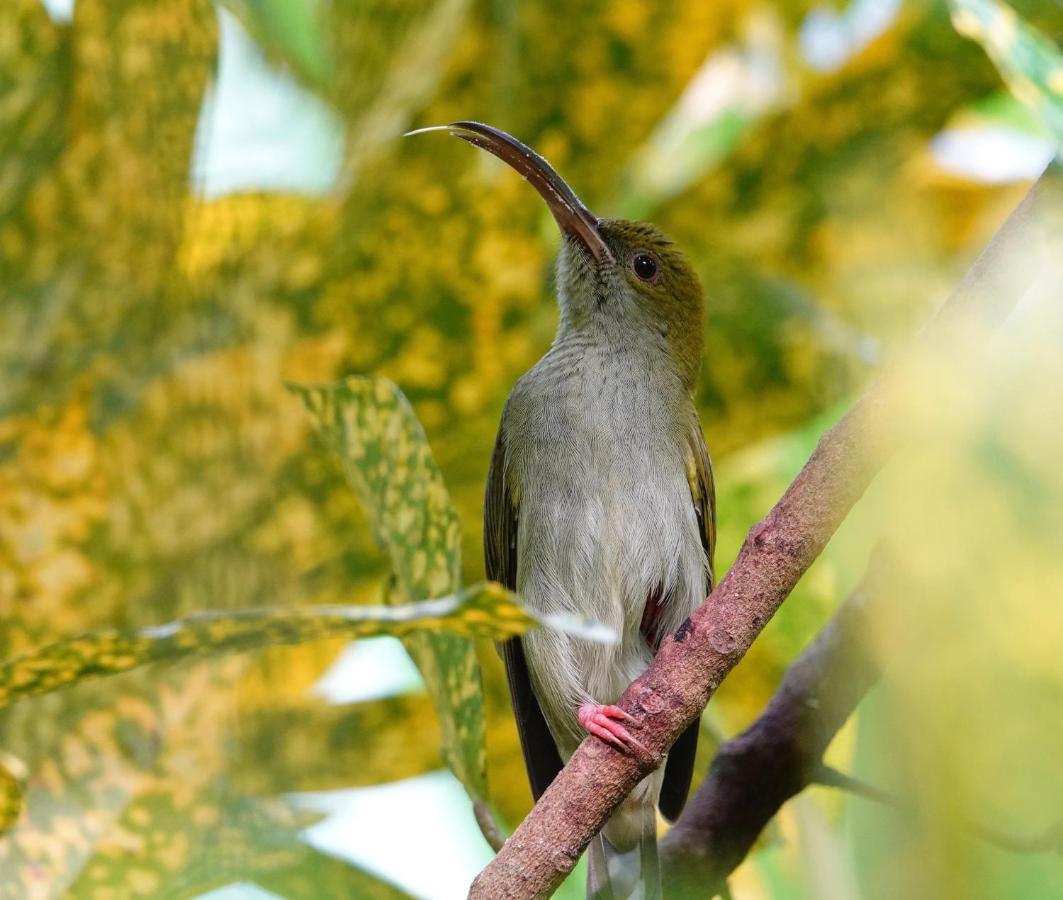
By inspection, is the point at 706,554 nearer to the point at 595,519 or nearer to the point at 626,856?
the point at 595,519

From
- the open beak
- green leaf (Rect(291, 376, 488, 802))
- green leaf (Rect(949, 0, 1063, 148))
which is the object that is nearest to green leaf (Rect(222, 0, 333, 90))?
the open beak

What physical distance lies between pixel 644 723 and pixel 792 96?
53.6 inches

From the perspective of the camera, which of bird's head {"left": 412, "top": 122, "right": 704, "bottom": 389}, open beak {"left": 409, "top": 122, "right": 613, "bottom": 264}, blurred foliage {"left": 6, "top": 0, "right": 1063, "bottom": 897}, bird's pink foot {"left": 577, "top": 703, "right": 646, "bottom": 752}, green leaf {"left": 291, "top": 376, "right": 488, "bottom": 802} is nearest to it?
bird's pink foot {"left": 577, "top": 703, "right": 646, "bottom": 752}

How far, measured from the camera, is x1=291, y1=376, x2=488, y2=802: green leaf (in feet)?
5.02

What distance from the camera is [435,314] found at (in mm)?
2164

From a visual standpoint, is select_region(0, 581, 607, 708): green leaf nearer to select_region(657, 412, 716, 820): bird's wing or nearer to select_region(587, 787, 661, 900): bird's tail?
select_region(587, 787, 661, 900): bird's tail

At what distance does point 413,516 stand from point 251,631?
0.64 m

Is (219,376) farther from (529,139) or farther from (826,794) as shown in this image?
(826,794)

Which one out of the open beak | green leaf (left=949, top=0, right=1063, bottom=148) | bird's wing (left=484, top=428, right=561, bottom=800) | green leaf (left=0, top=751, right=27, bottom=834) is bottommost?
green leaf (left=0, top=751, right=27, bottom=834)

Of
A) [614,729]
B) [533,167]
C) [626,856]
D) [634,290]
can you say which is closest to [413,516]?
[614,729]

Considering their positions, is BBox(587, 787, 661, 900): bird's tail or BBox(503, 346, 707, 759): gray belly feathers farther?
BBox(503, 346, 707, 759): gray belly feathers

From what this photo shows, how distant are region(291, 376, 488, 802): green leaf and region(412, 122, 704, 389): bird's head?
1532 mm

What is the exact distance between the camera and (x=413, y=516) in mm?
1630

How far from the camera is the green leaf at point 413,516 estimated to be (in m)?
1.53
